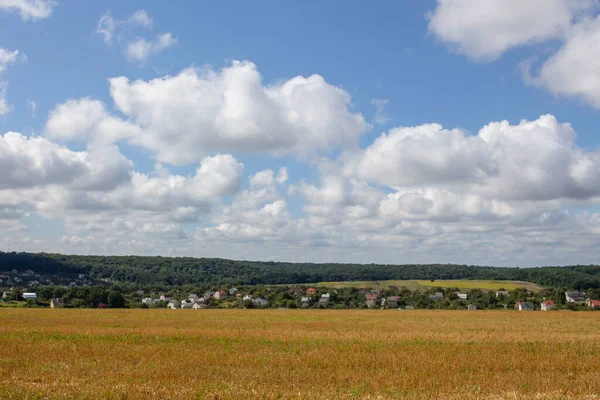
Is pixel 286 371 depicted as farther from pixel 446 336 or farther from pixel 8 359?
pixel 446 336

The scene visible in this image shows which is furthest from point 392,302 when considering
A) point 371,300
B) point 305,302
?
point 305,302

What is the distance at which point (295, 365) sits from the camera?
1920cm

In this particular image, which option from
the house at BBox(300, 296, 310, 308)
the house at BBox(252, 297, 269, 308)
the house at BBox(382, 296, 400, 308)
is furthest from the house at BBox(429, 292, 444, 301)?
the house at BBox(252, 297, 269, 308)

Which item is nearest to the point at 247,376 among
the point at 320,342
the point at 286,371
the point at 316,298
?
the point at 286,371

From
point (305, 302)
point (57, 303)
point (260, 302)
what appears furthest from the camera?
point (260, 302)

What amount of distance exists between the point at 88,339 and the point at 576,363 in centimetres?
2313

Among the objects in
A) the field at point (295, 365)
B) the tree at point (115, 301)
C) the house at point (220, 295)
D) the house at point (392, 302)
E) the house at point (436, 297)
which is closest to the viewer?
the field at point (295, 365)

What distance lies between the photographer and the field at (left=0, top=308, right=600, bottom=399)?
14312mm

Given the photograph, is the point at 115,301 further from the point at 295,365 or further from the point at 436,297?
the point at 295,365

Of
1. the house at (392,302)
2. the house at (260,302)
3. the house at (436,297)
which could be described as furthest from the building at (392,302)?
the house at (260,302)

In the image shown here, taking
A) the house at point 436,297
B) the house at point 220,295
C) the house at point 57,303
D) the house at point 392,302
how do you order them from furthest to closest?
the house at point 220,295 → the house at point 436,297 → the house at point 392,302 → the house at point 57,303

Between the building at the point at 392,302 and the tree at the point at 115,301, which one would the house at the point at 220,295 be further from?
the building at the point at 392,302

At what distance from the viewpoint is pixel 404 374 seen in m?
17.1

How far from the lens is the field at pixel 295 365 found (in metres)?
14.3
